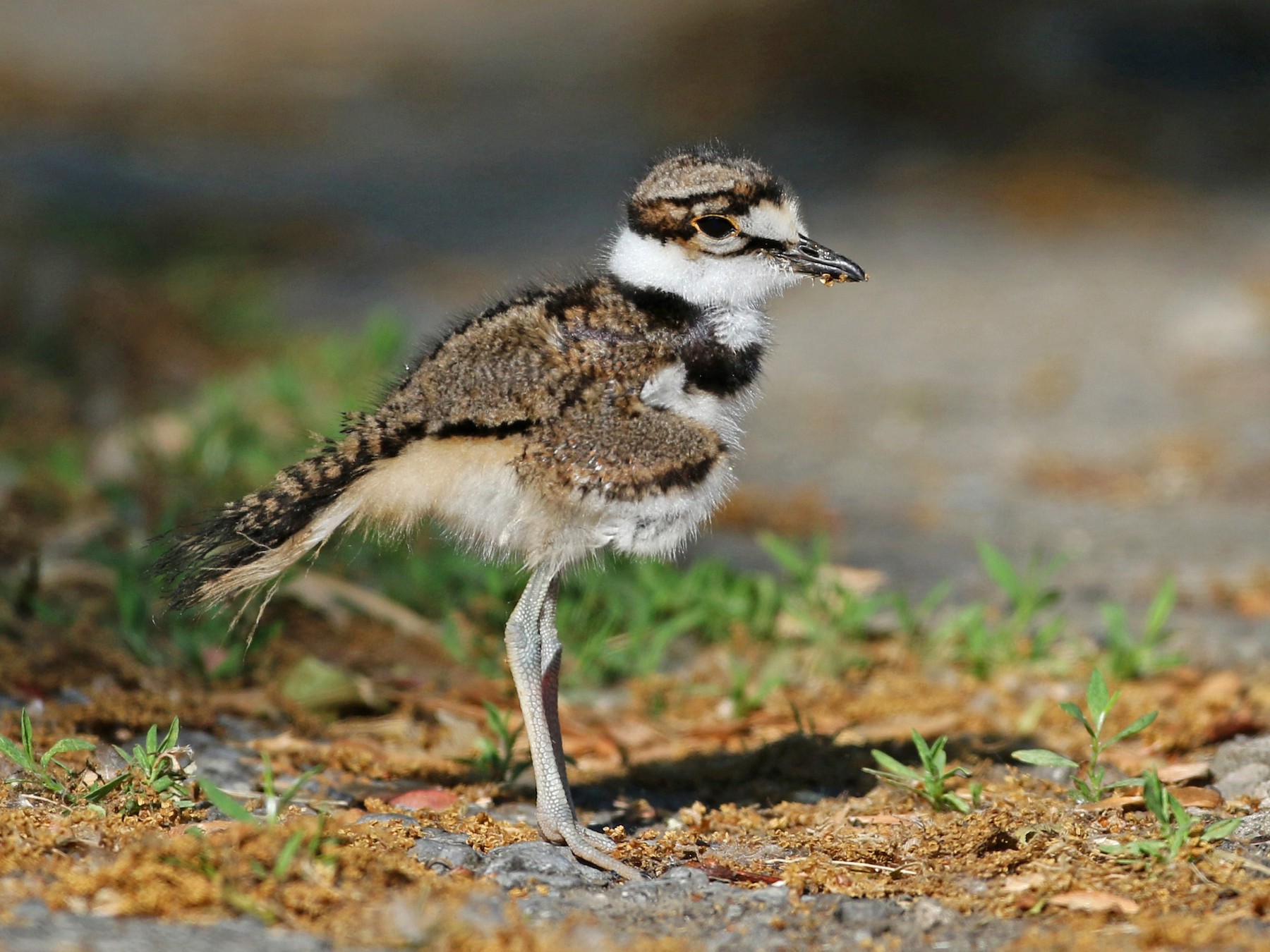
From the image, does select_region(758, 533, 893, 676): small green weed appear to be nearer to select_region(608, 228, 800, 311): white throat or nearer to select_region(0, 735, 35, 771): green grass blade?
select_region(608, 228, 800, 311): white throat

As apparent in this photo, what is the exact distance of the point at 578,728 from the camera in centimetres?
387

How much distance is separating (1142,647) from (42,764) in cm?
287

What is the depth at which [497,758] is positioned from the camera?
11.2 feet

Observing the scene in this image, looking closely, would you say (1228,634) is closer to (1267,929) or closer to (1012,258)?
(1267,929)

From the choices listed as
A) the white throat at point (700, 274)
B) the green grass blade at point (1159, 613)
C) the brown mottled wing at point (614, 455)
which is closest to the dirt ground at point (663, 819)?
the green grass blade at point (1159, 613)

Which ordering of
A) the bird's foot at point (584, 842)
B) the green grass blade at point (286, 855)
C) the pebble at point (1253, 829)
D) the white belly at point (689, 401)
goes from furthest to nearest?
the white belly at point (689, 401), the pebble at point (1253, 829), the bird's foot at point (584, 842), the green grass blade at point (286, 855)

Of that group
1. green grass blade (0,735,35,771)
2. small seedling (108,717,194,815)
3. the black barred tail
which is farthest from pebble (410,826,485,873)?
green grass blade (0,735,35,771)

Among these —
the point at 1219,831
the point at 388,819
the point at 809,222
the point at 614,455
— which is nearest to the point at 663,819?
the point at 388,819

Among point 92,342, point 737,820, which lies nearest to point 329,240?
point 92,342

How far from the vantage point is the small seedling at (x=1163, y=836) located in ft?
8.89

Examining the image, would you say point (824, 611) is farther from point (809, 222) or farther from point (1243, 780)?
point (809, 222)

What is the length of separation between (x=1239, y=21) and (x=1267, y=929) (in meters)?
11.8

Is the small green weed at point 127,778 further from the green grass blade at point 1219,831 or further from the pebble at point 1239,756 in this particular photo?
the pebble at point 1239,756

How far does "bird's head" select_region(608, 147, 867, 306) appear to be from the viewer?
3.23 meters
